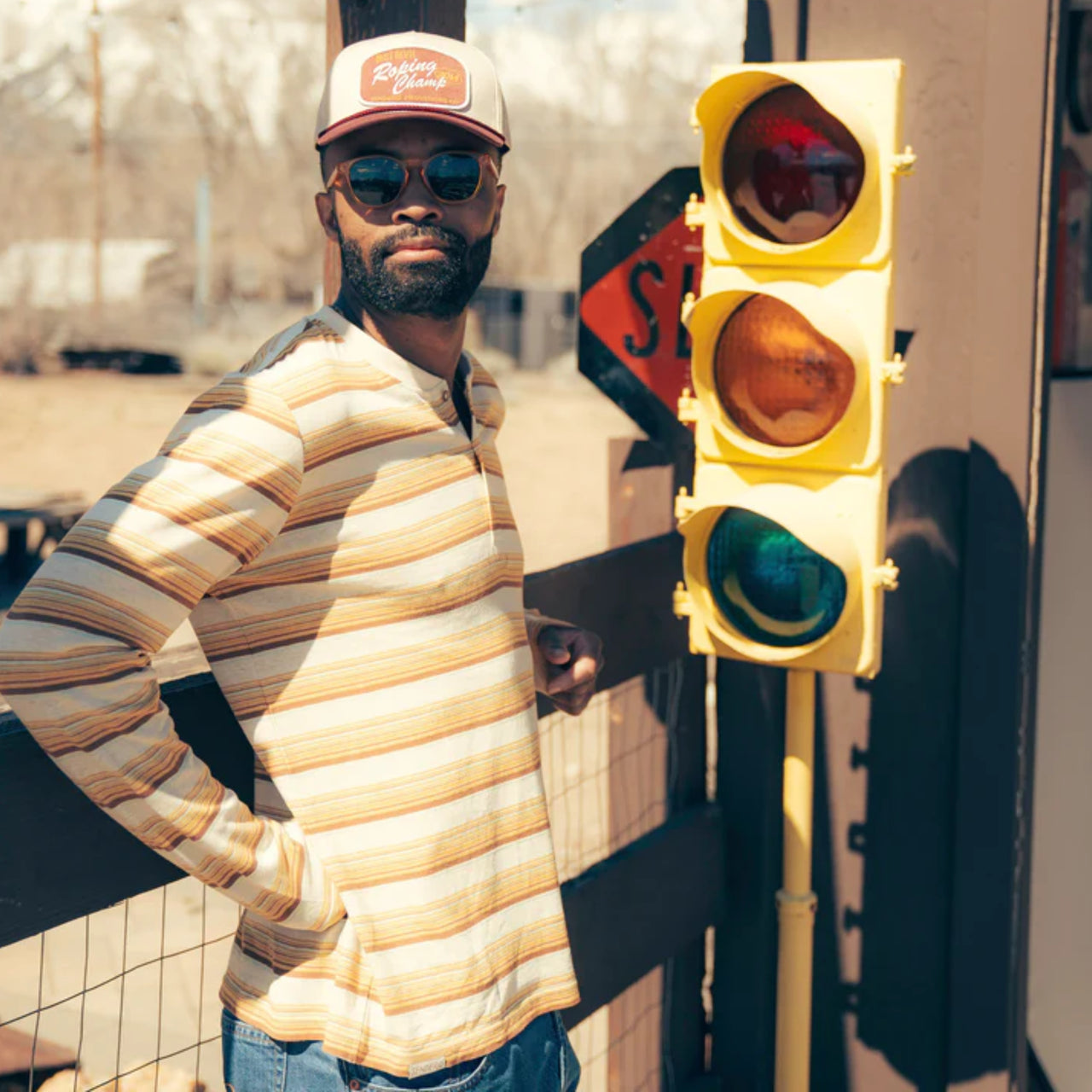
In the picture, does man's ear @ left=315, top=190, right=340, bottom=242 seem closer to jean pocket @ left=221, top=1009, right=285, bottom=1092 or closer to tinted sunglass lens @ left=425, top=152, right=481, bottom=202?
tinted sunglass lens @ left=425, top=152, right=481, bottom=202

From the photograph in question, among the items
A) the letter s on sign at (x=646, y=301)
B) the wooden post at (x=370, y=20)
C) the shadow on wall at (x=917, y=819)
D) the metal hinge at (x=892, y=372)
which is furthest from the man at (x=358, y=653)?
the shadow on wall at (x=917, y=819)

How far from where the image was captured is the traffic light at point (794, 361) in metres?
2.49

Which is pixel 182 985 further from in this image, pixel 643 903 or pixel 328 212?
pixel 328 212

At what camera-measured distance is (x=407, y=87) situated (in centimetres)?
192

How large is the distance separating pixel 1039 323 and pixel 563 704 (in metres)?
1.42

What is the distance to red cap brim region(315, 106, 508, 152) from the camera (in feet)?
6.28

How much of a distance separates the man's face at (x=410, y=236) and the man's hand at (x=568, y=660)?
51cm

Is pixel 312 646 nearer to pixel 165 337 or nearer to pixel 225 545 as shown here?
pixel 225 545

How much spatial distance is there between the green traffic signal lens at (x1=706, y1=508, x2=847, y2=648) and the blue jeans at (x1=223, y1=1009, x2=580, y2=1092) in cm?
90

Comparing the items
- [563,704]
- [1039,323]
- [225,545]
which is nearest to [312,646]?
[225,545]

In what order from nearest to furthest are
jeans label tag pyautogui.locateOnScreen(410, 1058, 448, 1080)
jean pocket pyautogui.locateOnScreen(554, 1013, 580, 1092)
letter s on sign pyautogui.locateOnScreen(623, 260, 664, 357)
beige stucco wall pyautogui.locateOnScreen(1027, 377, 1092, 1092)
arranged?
jeans label tag pyautogui.locateOnScreen(410, 1058, 448, 1080) < jean pocket pyautogui.locateOnScreen(554, 1013, 580, 1092) < letter s on sign pyautogui.locateOnScreen(623, 260, 664, 357) < beige stucco wall pyautogui.locateOnScreen(1027, 377, 1092, 1092)

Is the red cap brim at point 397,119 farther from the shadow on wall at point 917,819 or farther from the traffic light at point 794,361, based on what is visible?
the shadow on wall at point 917,819

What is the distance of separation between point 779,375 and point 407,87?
896 millimetres

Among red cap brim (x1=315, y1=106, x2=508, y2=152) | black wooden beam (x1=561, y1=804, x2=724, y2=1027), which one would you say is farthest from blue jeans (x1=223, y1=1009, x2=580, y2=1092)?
red cap brim (x1=315, y1=106, x2=508, y2=152)
